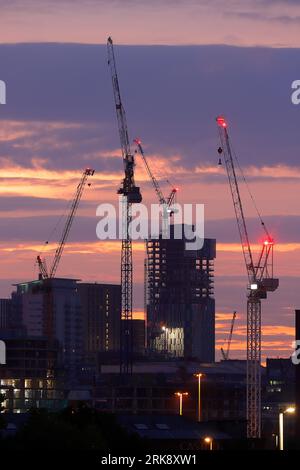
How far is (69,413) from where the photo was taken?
196 meters

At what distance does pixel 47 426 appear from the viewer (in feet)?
533
